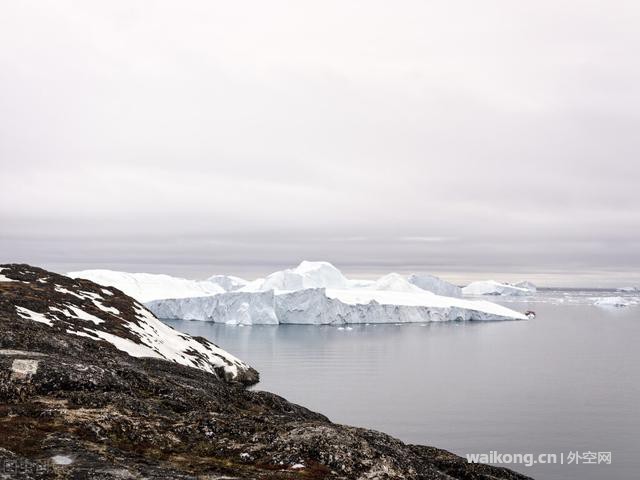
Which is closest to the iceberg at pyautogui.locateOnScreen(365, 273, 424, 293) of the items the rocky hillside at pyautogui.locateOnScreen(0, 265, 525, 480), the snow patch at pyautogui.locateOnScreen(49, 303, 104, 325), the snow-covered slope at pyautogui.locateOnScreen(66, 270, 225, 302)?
the snow-covered slope at pyautogui.locateOnScreen(66, 270, 225, 302)

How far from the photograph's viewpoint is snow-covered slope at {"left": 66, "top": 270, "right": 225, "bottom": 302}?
5630 inches

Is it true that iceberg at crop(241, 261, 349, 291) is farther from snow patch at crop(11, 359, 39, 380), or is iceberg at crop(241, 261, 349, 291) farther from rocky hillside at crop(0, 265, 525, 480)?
snow patch at crop(11, 359, 39, 380)

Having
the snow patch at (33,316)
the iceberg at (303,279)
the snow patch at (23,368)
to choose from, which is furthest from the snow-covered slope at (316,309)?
the snow patch at (23,368)

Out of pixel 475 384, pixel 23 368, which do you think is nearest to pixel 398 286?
pixel 475 384

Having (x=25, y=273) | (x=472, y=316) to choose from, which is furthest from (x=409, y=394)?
(x=472, y=316)

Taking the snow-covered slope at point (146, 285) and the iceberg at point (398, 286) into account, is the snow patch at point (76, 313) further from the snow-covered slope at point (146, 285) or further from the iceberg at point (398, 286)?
the iceberg at point (398, 286)

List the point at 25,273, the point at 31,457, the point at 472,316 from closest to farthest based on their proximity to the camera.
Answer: the point at 31,457
the point at 25,273
the point at 472,316

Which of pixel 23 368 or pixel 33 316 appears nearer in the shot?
pixel 23 368

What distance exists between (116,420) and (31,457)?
310 cm

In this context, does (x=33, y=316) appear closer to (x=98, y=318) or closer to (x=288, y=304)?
(x=98, y=318)

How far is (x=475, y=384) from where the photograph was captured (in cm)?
6328

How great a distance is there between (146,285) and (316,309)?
5183cm

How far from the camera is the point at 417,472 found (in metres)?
14.8

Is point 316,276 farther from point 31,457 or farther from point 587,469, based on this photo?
point 31,457
